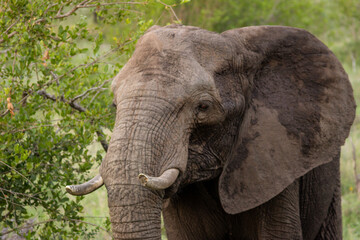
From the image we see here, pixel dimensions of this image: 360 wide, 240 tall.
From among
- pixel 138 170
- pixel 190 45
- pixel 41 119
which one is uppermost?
pixel 190 45

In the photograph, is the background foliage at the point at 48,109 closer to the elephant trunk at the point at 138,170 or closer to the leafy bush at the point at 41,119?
the leafy bush at the point at 41,119

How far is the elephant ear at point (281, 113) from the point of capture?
3428mm

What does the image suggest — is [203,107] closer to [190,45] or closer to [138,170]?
[190,45]

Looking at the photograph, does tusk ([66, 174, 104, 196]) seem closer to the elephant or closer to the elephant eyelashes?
the elephant

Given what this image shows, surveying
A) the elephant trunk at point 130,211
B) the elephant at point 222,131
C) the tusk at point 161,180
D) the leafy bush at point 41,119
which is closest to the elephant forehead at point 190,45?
the elephant at point 222,131

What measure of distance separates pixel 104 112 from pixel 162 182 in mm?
1644

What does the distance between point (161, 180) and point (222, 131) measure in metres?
0.63

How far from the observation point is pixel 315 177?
4.04 metres

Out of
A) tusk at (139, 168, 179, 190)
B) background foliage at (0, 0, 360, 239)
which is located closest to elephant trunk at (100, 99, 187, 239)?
tusk at (139, 168, 179, 190)

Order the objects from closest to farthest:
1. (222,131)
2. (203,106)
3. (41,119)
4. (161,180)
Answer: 1. (161,180)
2. (203,106)
3. (222,131)
4. (41,119)

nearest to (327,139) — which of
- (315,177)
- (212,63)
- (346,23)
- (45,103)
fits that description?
(315,177)

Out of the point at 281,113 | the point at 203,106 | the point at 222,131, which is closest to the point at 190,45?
the point at 203,106

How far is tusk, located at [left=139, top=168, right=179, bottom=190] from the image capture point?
273 centimetres

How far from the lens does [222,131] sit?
335cm
